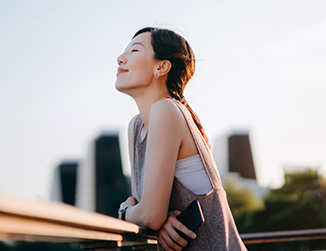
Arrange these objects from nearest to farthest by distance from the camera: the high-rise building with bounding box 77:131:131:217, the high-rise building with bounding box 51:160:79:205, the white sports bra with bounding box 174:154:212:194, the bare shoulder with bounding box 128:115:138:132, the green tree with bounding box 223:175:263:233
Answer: the white sports bra with bounding box 174:154:212:194 → the bare shoulder with bounding box 128:115:138:132 → the high-rise building with bounding box 77:131:131:217 → the green tree with bounding box 223:175:263:233 → the high-rise building with bounding box 51:160:79:205

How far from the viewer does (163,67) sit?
1951 mm

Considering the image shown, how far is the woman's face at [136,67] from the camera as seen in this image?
1.91 meters

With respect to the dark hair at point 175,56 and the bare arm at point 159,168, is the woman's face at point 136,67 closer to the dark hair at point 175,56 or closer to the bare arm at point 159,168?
the dark hair at point 175,56

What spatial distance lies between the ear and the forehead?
13 centimetres

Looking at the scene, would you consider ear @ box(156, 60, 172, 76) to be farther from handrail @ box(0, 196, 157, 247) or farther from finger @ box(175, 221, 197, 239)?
handrail @ box(0, 196, 157, 247)

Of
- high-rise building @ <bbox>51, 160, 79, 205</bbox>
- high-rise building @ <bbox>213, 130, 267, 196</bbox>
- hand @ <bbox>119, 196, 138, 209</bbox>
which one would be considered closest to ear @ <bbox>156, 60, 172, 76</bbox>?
hand @ <bbox>119, 196, 138, 209</bbox>

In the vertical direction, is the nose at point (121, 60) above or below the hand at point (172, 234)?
above

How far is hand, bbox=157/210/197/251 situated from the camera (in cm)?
142

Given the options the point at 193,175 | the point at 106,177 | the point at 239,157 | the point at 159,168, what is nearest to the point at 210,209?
the point at 193,175

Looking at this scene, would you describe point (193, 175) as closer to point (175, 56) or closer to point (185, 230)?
point (185, 230)

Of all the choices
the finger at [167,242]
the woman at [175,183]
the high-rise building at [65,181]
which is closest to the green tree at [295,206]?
the high-rise building at [65,181]

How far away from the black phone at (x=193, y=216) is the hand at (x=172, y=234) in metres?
0.02

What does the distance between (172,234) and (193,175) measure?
264 millimetres

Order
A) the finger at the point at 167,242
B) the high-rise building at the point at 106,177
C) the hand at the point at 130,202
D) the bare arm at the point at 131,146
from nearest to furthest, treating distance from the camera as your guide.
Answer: the finger at the point at 167,242, the hand at the point at 130,202, the bare arm at the point at 131,146, the high-rise building at the point at 106,177
